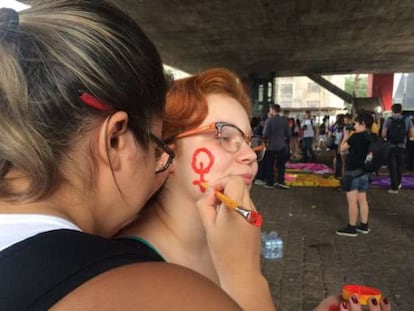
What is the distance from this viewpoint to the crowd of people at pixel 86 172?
55cm

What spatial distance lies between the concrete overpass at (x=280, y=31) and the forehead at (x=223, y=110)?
7602 millimetres

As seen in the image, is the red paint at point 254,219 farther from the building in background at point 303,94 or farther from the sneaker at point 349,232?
the building in background at point 303,94

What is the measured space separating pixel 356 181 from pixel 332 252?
3.49ft

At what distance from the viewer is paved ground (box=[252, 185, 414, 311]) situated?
12.6ft

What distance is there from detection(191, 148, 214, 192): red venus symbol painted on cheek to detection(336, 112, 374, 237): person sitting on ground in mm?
4389

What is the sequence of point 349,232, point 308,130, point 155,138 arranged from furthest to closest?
1. point 308,130
2. point 349,232
3. point 155,138

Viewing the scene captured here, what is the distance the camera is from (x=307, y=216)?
6.70m

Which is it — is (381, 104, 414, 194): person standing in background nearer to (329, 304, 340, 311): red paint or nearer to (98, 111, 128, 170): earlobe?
(329, 304, 340, 311): red paint

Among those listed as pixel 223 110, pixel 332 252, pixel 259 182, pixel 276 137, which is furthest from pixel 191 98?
pixel 259 182

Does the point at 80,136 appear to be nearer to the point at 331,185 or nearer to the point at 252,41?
the point at 331,185

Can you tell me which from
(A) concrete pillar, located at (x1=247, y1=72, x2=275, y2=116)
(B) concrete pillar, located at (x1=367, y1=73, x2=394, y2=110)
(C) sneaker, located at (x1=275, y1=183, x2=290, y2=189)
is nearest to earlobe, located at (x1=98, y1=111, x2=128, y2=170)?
(C) sneaker, located at (x1=275, y1=183, x2=290, y2=189)

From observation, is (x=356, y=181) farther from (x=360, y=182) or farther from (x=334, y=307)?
(x=334, y=307)

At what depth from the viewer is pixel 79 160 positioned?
755 mm

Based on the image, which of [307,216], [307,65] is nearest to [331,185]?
[307,216]
